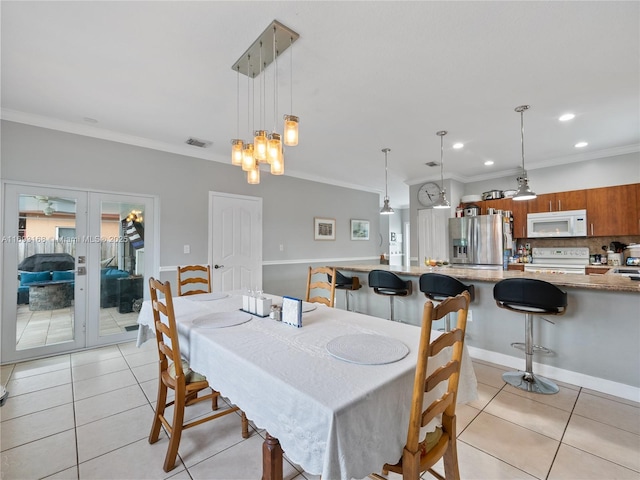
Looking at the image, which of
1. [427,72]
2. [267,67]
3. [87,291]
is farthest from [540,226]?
[87,291]

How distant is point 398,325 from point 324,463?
100 centimetres

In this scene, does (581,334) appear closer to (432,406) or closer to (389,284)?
(389,284)

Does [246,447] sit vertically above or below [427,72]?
below

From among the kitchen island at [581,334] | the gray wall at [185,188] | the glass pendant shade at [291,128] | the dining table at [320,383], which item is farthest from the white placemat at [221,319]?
the gray wall at [185,188]

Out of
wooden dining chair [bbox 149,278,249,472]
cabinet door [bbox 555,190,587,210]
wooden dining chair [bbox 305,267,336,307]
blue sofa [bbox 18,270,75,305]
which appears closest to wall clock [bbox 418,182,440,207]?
cabinet door [bbox 555,190,587,210]

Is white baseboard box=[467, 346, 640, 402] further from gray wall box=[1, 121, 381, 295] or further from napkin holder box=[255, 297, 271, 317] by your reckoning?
gray wall box=[1, 121, 381, 295]

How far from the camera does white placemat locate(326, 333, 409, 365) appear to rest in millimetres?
1191

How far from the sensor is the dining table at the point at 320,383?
34.7 inches

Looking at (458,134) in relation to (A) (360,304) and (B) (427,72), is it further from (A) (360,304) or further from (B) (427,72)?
(A) (360,304)

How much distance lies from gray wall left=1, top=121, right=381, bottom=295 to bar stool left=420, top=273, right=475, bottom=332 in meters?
2.83

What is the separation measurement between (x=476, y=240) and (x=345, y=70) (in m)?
4.02

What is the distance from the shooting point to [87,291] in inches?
132

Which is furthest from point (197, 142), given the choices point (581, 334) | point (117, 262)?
point (581, 334)

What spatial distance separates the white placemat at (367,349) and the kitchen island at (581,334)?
1.78 metres
